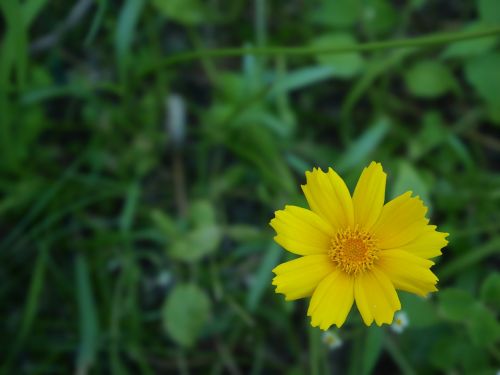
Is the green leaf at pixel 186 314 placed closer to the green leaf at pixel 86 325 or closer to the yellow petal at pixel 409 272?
the green leaf at pixel 86 325

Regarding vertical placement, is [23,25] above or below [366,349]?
above

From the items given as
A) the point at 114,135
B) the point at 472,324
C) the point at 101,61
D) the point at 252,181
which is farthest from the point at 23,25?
the point at 472,324

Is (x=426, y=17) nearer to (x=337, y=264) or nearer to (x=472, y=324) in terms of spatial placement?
(x=472, y=324)

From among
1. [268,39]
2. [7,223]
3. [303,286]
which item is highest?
[268,39]

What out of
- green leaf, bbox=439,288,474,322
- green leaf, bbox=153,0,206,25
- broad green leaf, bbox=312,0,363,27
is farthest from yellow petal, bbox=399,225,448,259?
green leaf, bbox=153,0,206,25

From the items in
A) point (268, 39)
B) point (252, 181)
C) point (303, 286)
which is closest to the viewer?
point (303, 286)

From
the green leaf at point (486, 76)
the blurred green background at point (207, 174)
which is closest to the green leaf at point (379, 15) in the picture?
Result: the blurred green background at point (207, 174)

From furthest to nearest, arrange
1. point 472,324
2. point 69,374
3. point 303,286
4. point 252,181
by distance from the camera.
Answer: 1. point 252,181
2. point 69,374
3. point 472,324
4. point 303,286
